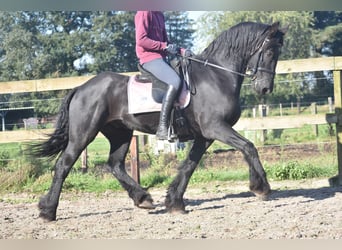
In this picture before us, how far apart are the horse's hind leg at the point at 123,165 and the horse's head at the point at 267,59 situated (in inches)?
65.3

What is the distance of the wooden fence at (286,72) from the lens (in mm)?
6947

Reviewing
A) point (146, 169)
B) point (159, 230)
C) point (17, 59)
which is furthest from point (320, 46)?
point (159, 230)

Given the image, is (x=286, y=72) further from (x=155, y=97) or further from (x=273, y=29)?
(x=155, y=97)

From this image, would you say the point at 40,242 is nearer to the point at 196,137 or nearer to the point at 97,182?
the point at 196,137

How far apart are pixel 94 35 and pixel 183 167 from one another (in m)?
9.03

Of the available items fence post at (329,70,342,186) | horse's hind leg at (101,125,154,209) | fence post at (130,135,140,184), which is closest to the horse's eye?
horse's hind leg at (101,125,154,209)

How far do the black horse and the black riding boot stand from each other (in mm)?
225

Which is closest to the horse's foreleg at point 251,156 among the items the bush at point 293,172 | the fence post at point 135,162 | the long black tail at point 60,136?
the long black tail at point 60,136

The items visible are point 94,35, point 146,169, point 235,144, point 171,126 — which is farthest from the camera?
point 94,35

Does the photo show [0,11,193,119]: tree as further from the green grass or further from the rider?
the rider

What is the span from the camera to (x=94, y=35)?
13844 mm

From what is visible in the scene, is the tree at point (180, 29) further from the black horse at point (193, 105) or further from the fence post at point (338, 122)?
the black horse at point (193, 105)

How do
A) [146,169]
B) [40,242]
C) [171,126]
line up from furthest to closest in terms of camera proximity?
[146,169]
[171,126]
[40,242]

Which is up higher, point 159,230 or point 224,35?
point 224,35
